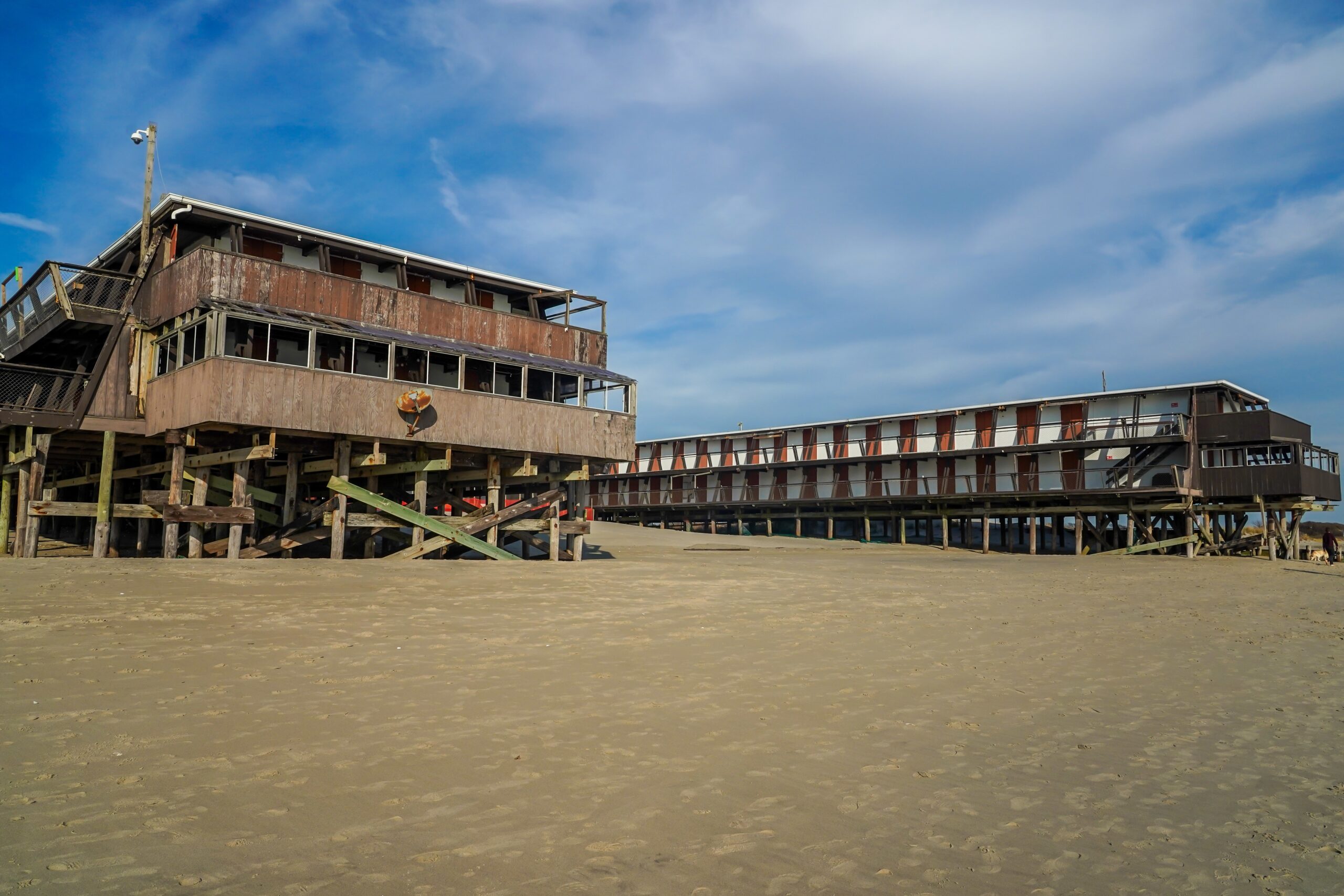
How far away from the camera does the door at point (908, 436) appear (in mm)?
48531

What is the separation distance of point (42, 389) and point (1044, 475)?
3857cm

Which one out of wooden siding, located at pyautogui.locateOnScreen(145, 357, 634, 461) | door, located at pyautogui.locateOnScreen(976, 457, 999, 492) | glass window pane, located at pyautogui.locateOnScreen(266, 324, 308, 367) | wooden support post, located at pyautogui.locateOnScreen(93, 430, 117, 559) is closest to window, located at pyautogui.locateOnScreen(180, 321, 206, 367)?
wooden siding, located at pyautogui.locateOnScreen(145, 357, 634, 461)

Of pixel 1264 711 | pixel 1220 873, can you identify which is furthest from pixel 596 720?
pixel 1264 711

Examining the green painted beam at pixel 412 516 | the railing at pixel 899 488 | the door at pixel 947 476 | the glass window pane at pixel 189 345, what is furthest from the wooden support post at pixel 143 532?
the door at pixel 947 476

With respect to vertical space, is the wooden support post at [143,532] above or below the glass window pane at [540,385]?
below

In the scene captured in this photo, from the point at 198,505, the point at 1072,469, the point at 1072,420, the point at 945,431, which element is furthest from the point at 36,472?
the point at 1072,420

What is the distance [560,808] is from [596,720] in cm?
199

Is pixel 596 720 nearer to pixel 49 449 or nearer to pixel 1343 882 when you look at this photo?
pixel 1343 882

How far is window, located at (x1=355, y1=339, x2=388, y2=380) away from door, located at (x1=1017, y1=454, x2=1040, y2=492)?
3111 centimetres

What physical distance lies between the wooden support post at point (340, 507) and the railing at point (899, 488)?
31779 mm

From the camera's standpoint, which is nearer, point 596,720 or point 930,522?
point 596,720

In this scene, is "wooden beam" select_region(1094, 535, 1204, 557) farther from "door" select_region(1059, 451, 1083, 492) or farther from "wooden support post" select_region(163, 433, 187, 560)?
"wooden support post" select_region(163, 433, 187, 560)

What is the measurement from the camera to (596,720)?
7.41m

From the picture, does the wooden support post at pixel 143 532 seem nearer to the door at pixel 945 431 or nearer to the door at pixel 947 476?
the door at pixel 947 476
